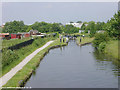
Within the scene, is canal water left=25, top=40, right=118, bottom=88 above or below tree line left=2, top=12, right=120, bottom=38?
below

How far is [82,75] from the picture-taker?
32.1 m

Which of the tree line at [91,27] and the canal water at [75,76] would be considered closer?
the canal water at [75,76]

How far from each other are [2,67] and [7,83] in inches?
349

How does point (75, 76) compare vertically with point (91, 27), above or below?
below

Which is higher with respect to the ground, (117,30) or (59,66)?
(117,30)

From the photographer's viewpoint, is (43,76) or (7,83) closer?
(7,83)

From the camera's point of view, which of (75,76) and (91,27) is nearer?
(75,76)

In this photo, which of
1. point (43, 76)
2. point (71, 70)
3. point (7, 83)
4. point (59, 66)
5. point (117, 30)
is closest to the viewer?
point (7, 83)

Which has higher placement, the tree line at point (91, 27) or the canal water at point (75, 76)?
the tree line at point (91, 27)

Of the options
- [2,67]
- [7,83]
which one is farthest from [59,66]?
[7,83]

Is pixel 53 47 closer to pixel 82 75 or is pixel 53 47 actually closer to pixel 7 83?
pixel 82 75

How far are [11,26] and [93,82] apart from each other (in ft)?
374

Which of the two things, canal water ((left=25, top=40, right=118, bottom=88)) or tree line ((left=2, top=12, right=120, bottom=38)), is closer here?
canal water ((left=25, top=40, right=118, bottom=88))

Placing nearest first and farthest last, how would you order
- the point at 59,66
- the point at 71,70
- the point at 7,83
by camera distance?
1. the point at 7,83
2. the point at 71,70
3. the point at 59,66
